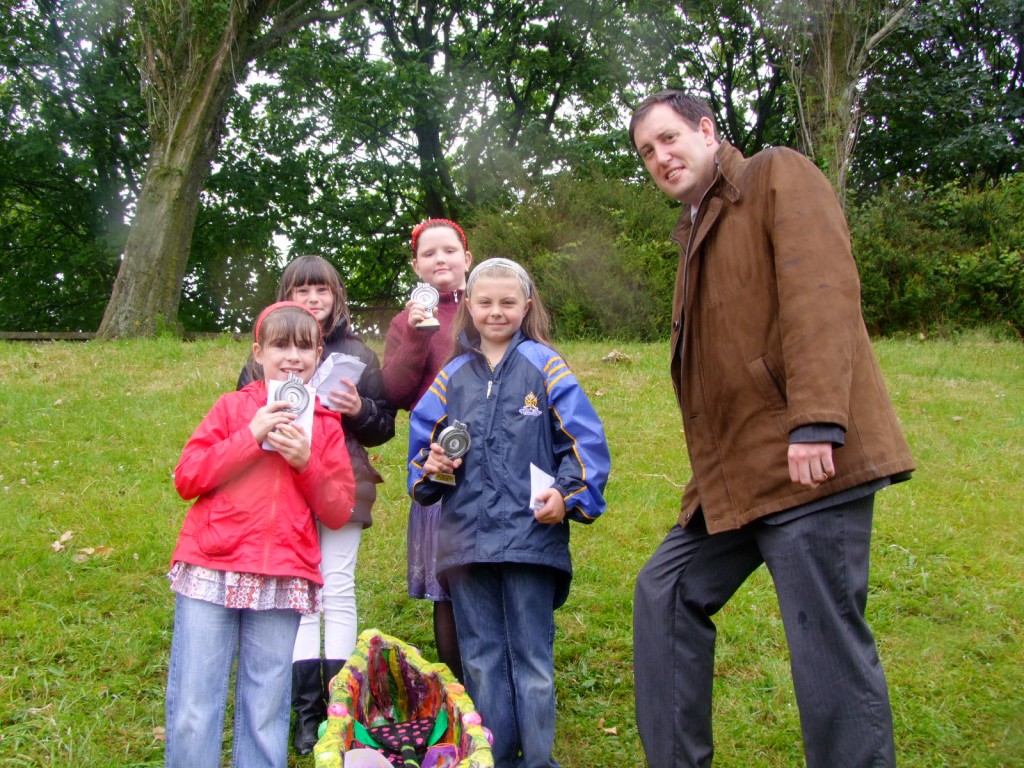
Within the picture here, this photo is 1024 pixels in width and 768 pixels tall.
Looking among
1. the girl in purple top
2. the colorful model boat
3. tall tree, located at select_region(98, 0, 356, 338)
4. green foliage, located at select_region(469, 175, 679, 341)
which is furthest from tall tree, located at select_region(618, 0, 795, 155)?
the colorful model boat

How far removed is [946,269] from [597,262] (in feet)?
16.9

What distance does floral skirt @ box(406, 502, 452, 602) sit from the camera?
322cm

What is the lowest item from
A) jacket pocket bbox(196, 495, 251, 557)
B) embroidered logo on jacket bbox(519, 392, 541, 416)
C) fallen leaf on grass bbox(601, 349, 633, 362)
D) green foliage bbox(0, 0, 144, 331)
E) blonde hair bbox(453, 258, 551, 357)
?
jacket pocket bbox(196, 495, 251, 557)

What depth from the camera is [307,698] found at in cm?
336

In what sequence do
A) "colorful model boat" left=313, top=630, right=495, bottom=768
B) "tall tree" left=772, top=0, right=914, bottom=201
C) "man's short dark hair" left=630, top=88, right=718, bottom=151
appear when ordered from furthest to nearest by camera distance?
"tall tree" left=772, top=0, right=914, bottom=201 → "man's short dark hair" left=630, top=88, right=718, bottom=151 → "colorful model boat" left=313, top=630, right=495, bottom=768

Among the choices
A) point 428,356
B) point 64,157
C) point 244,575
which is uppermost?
point 64,157

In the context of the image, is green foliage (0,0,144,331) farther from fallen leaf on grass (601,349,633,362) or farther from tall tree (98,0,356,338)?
fallen leaf on grass (601,349,633,362)

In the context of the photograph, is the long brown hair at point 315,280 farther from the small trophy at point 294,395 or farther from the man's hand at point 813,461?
the man's hand at point 813,461

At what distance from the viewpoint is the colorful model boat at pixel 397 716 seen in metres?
2.36

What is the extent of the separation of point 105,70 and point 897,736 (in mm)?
19451

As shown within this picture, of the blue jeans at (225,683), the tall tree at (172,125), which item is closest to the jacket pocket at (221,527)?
the blue jeans at (225,683)

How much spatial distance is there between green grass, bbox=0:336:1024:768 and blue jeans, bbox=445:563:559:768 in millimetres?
574

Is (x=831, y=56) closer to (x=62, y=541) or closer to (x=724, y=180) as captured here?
(x=724, y=180)

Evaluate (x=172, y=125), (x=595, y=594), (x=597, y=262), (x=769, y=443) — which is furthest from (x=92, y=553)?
(x=172, y=125)
